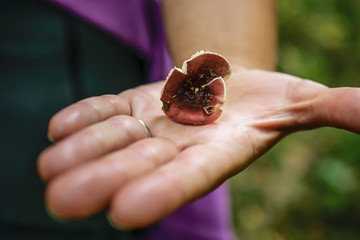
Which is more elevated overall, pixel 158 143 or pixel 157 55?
pixel 157 55

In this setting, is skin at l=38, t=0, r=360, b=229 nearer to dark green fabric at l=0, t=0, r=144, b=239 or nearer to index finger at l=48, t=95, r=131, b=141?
index finger at l=48, t=95, r=131, b=141

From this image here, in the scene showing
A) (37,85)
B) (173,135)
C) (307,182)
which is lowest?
(307,182)

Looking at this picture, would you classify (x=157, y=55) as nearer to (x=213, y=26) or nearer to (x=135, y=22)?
→ (x=135, y=22)

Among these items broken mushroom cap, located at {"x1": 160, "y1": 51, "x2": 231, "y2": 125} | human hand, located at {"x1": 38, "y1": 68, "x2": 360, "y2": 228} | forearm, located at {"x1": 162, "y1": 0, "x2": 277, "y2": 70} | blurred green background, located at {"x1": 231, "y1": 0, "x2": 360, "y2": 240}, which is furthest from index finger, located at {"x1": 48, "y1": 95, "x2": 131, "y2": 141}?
blurred green background, located at {"x1": 231, "y1": 0, "x2": 360, "y2": 240}

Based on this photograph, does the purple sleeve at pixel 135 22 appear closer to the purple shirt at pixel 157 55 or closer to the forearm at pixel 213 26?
the purple shirt at pixel 157 55

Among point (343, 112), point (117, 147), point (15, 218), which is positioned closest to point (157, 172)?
point (117, 147)

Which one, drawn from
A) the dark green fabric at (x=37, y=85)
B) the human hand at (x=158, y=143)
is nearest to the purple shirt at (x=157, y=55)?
the dark green fabric at (x=37, y=85)

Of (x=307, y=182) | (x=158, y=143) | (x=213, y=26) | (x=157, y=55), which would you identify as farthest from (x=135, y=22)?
(x=307, y=182)

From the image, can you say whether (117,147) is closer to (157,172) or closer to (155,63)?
(157,172)
